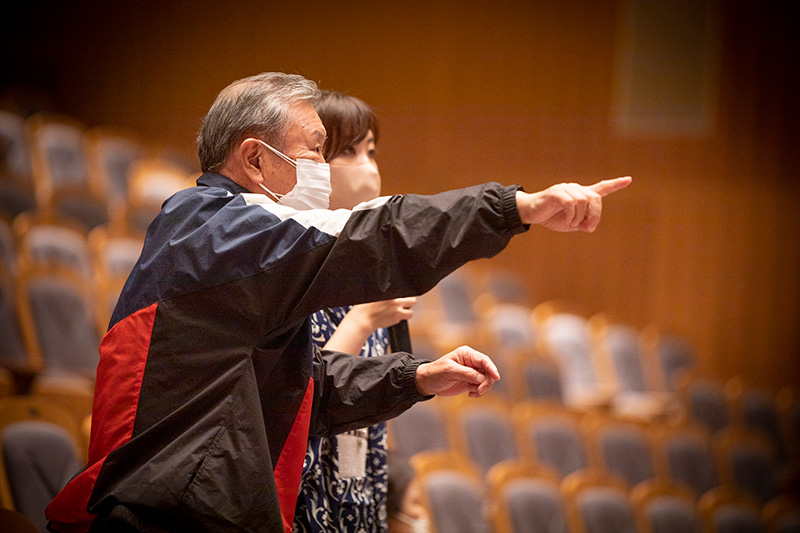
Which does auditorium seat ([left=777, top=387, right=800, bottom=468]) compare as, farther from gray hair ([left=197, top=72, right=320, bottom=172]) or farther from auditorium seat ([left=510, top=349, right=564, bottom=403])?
gray hair ([left=197, top=72, right=320, bottom=172])

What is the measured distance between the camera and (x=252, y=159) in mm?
821

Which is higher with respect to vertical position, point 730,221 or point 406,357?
point 406,357

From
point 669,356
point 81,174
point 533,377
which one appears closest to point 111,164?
point 81,174

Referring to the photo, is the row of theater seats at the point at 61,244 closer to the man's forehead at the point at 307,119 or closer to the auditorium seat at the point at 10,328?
the auditorium seat at the point at 10,328

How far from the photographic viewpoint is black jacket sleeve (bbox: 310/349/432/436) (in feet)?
2.97

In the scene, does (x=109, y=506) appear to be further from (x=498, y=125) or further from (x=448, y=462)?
(x=498, y=125)

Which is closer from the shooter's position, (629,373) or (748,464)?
(748,464)

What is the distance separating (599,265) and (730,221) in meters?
0.88

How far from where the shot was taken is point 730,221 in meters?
5.09

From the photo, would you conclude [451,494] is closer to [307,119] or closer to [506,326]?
[307,119]

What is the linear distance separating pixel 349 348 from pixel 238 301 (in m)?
0.29

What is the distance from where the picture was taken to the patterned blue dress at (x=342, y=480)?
95 cm

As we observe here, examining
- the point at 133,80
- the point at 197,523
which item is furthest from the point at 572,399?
the point at 133,80

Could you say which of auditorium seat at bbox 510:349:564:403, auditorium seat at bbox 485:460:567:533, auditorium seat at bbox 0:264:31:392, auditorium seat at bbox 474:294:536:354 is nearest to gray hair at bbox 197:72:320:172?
auditorium seat at bbox 0:264:31:392
